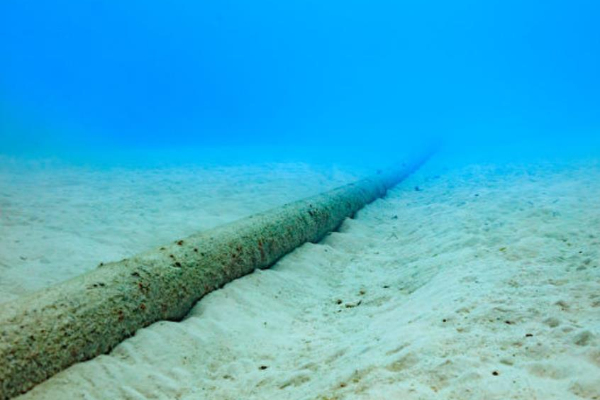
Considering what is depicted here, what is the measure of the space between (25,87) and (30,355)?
369ft

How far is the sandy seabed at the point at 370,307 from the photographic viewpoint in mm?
2252

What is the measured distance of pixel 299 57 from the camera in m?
141

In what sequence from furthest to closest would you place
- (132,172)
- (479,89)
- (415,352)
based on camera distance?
(479,89), (132,172), (415,352)

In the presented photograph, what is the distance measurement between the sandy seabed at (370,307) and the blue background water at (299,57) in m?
79.9

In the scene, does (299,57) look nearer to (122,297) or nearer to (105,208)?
(105,208)

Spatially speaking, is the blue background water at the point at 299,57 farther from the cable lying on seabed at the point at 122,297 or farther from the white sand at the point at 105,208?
the cable lying on seabed at the point at 122,297

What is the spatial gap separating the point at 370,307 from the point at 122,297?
Answer: 231cm

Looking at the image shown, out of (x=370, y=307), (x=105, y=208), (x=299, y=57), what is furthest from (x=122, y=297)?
(x=299, y=57)

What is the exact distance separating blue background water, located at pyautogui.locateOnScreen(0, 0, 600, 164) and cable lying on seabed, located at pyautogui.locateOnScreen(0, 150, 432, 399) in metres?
81.9

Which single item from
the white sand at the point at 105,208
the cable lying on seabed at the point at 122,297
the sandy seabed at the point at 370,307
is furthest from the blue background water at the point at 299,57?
the cable lying on seabed at the point at 122,297

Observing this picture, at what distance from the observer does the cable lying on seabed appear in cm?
255

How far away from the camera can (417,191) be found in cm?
1204

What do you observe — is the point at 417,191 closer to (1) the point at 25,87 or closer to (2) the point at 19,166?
(2) the point at 19,166

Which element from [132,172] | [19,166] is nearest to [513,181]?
[132,172]
